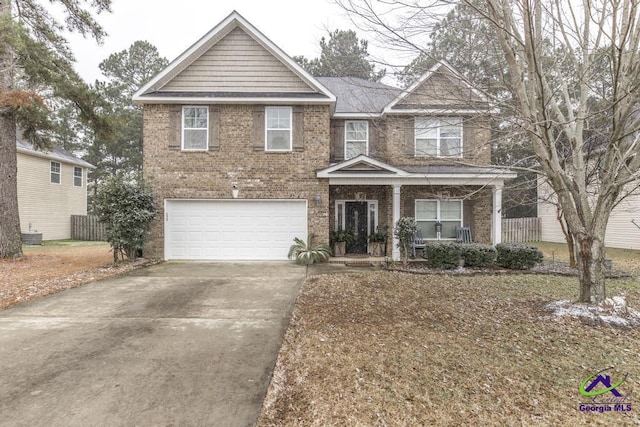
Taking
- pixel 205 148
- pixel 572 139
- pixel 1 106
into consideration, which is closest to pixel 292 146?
pixel 205 148

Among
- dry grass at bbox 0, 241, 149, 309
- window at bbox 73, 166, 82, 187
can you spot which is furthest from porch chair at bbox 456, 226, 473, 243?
window at bbox 73, 166, 82, 187

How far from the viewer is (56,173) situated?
1881 centimetres

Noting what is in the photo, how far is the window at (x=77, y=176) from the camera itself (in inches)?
805

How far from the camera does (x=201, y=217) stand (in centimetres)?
1090

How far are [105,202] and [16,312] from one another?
176 inches

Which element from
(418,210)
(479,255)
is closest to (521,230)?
(418,210)

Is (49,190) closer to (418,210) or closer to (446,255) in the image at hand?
(418,210)

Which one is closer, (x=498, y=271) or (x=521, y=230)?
(x=498, y=271)

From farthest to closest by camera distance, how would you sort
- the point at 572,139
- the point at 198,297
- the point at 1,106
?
1. the point at 1,106
2. the point at 198,297
3. the point at 572,139

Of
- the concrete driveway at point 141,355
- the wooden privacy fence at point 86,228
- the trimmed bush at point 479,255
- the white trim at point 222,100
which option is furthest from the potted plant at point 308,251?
the wooden privacy fence at point 86,228

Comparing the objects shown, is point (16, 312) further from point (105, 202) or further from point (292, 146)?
point (292, 146)

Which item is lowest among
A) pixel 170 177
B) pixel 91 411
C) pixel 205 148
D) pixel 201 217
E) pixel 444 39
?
pixel 91 411

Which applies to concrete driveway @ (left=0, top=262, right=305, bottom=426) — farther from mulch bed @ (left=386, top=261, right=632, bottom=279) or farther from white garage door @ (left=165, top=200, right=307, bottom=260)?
white garage door @ (left=165, top=200, right=307, bottom=260)

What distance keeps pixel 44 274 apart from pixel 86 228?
13.3 meters
